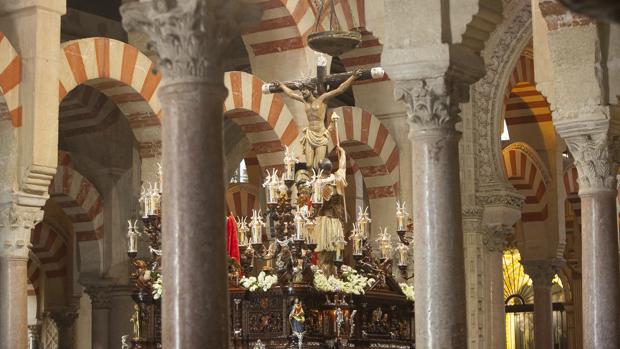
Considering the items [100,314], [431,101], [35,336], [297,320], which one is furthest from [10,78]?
[35,336]

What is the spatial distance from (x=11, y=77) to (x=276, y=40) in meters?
3.46

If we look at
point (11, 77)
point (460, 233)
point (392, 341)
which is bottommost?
point (392, 341)

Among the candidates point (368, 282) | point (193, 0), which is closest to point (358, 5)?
point (368, 282)

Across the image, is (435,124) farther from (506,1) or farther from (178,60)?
(506,1)

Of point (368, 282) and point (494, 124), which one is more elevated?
point (494, 124)

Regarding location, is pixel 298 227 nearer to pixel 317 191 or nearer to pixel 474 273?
pixel 317 191

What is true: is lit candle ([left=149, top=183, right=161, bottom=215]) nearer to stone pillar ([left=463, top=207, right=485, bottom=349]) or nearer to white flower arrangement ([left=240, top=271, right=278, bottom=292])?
white flower arrangement ([left=240, top=271, right=278, bottom=292])

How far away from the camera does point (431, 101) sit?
734 centimetres

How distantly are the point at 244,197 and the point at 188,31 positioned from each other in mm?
12991

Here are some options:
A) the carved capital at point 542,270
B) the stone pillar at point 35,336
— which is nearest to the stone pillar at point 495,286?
the carved capital at point 542,270

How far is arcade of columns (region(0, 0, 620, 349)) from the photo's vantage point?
5.39 m

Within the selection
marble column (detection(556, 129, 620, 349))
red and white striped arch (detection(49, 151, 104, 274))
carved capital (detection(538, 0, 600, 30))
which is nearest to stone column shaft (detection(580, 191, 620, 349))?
marble column (detection(556, 129, 620, 349))

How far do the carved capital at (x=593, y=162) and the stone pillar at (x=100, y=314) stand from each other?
7868 mm

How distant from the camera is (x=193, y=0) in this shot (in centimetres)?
549
